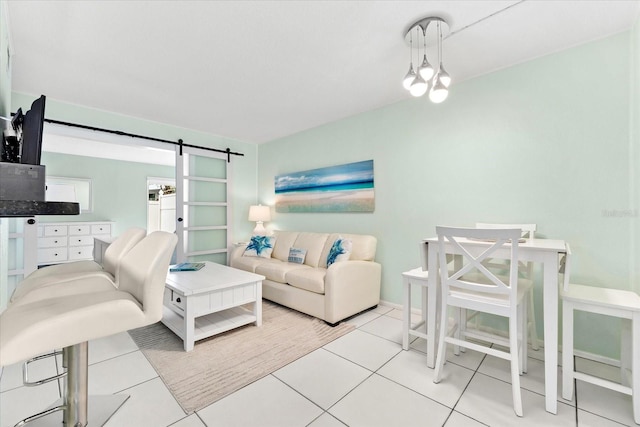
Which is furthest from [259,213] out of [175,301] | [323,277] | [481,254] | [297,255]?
[481,254]

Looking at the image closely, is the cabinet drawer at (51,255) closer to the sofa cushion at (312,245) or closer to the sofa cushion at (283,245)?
the sofa cushion at (283,245)

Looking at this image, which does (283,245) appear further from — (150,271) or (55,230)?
(55,230)

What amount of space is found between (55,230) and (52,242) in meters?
0.24

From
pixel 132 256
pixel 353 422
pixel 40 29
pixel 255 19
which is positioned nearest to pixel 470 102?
pixel 255 19

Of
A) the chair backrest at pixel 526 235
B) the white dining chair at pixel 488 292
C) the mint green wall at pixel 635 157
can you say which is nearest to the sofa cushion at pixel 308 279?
the white dining chair at pixel 488 292

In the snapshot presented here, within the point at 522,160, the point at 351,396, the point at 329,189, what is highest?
the point at 522,160

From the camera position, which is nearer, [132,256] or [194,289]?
[132,256]

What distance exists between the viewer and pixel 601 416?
1.47 m

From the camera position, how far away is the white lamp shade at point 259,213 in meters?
4.52

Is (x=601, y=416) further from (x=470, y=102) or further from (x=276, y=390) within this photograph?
(x=470, y=102)

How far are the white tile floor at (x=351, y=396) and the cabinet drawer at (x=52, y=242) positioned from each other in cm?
468

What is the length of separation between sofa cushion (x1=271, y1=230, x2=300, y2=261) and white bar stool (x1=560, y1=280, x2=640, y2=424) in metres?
2.83

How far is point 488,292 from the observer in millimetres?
1660

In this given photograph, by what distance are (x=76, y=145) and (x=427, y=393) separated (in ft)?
21.3
